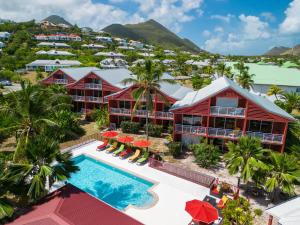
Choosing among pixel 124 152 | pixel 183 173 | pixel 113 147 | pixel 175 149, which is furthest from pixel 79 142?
pixel 183 173

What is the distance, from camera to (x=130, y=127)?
107 feet

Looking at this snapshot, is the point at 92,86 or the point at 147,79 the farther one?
the point at 92,86

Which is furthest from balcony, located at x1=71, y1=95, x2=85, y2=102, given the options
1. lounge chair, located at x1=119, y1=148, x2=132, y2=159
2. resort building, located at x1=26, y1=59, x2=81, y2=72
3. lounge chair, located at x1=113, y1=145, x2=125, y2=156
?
resort building, located at x1=26, y1=59, x2=81, y2=72

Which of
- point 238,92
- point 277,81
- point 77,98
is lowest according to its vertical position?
point 77,98

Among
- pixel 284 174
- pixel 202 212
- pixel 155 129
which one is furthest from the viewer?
pixel 155 129

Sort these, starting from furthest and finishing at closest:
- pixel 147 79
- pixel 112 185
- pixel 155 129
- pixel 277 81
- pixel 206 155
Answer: pixel 277 81 < pixel 155 129 < pixel 147 79 < pixel 206 155 < pixel 112 185

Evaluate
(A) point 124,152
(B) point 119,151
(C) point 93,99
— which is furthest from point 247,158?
(C) point 93,99

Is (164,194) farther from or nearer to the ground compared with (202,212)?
nearer to the ground

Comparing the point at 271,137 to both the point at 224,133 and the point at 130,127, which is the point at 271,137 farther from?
the point at 130,127

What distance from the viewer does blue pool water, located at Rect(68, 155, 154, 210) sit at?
19.2 metres

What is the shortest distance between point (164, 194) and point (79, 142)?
15.1 metres

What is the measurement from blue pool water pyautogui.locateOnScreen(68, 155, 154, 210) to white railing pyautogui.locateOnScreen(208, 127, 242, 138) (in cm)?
948

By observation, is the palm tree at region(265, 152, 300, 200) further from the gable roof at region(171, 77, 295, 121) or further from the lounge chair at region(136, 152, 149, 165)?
the lounge chair at region(136, 152, 149, 165)

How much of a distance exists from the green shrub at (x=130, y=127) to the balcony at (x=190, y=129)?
7398 mm
